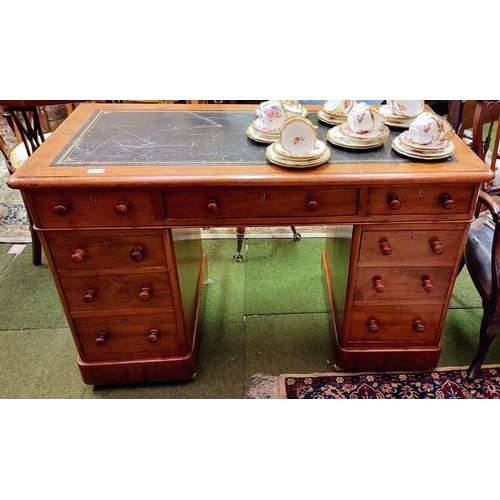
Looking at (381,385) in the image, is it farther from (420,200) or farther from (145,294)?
(145,294)

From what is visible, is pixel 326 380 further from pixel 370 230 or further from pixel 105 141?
pixel 105 141

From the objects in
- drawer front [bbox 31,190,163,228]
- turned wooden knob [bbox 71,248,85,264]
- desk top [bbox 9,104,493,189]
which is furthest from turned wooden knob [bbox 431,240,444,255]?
turned wooden knob [bbox 71,248,85,264]

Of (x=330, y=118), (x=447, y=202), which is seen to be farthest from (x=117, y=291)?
(x=447, y=202)

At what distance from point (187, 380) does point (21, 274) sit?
1.18 metres

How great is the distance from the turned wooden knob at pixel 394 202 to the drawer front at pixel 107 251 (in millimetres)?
724

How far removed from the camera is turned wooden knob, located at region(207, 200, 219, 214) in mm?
1292

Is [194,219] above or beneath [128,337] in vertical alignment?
above

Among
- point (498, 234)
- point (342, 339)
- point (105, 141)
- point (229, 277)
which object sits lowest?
point (229, 277)

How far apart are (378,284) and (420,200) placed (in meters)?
0.33

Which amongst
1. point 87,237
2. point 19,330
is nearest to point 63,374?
point 19,330

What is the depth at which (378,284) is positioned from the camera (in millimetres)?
1485

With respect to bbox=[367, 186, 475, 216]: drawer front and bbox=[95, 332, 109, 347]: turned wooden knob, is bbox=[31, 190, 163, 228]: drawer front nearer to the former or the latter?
bbox=[95, 332, 109, 347]: turned wooden knob

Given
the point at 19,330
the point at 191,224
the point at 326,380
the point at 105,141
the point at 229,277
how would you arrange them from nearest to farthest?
the point at 191,224 < the point at 105,141 < the point at 326,380 < the point at 19,330 < the point at 229,277

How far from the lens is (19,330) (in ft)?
6.31
